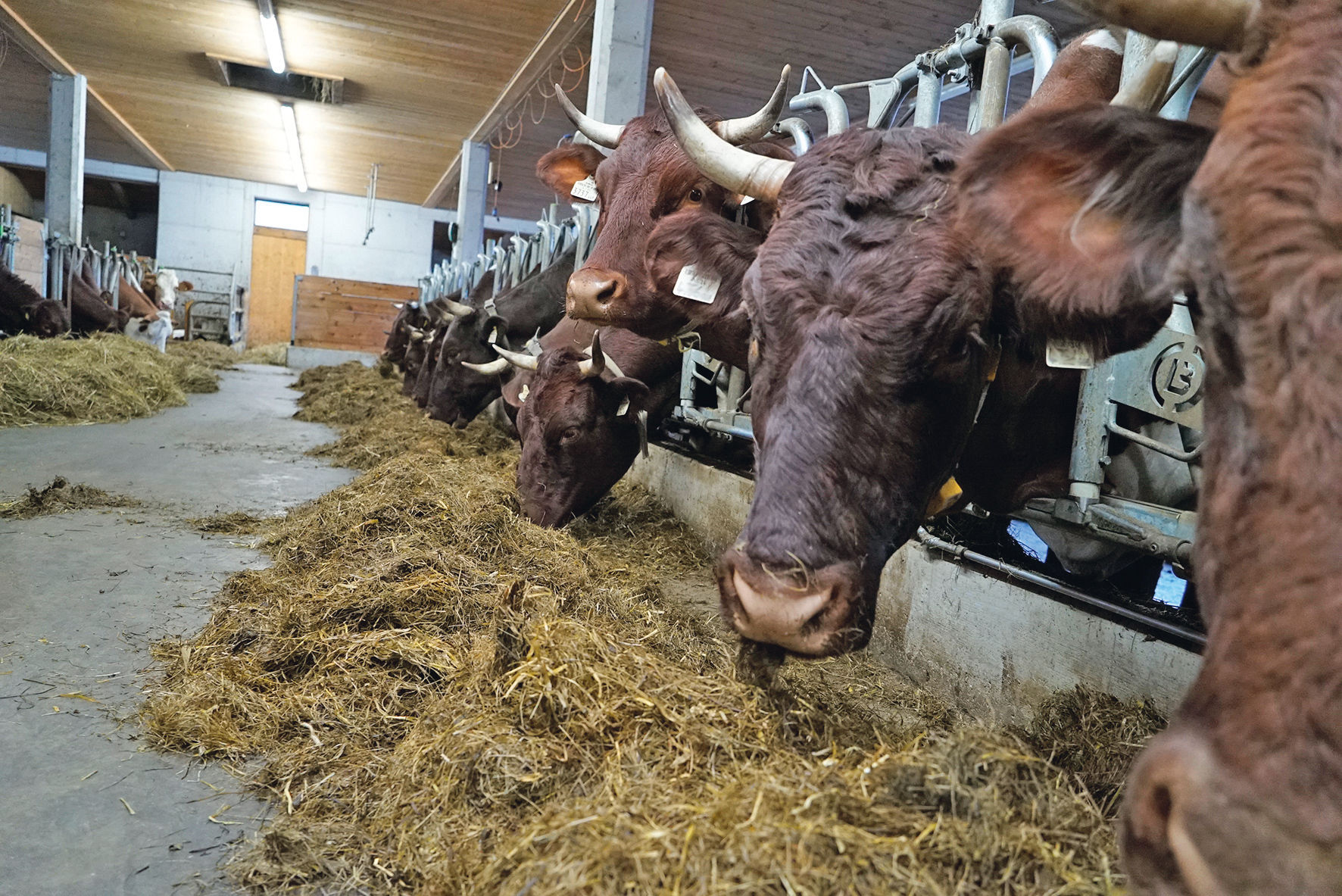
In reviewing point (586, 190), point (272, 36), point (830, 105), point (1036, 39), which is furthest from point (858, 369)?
point (272, 36)

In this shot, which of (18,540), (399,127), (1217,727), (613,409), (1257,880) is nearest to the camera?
(1257,880)

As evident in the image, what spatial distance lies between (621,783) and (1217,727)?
98 centimetres

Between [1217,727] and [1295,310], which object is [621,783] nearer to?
[1217,727]

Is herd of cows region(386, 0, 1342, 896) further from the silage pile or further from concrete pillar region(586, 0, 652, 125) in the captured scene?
concrete pillar region(586, 0, 652, 125)

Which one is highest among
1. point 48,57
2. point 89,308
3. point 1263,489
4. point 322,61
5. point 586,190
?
point 322,61

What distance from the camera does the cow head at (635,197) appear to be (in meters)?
3.76

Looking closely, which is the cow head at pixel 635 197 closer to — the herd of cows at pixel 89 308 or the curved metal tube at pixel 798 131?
the curved metal tube at pixel 798 131

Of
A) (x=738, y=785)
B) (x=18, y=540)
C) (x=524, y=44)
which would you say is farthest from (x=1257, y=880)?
(x=524, y=44)

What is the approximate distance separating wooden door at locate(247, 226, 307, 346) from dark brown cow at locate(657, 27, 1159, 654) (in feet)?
96.0

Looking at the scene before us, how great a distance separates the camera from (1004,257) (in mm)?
1560

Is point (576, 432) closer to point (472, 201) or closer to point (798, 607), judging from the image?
point (798, 607)

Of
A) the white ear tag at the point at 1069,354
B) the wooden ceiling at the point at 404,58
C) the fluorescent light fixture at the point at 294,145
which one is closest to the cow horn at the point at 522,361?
the white ear tag at the point at 1069,354

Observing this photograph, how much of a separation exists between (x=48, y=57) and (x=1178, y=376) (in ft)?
61.4

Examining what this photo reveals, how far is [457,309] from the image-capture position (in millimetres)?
9266
